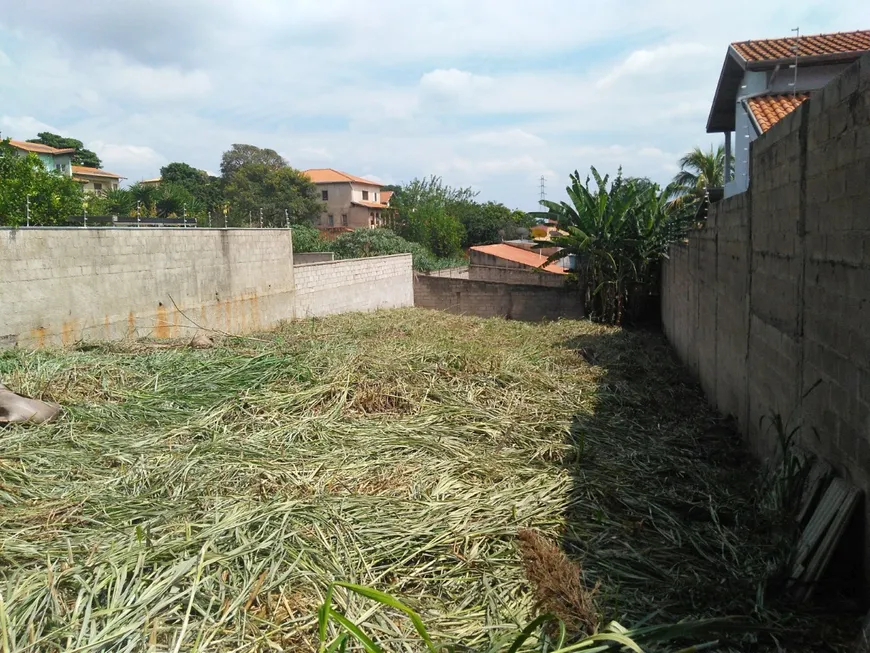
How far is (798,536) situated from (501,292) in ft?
47.7

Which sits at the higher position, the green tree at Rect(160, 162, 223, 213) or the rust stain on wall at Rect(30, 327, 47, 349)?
the green tree at Rect(160, 162, 223, 213)

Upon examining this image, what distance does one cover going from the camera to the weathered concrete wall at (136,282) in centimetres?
802

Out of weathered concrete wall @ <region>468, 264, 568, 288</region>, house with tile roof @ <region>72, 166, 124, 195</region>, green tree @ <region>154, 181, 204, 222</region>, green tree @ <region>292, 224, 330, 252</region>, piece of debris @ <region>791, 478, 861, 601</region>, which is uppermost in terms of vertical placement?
house with tile roof @ <region>72, 166, 124, 195</region>

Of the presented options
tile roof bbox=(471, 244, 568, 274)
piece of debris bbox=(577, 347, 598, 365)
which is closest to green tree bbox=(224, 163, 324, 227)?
tile roof bbox=(471, 244, 568, 274)

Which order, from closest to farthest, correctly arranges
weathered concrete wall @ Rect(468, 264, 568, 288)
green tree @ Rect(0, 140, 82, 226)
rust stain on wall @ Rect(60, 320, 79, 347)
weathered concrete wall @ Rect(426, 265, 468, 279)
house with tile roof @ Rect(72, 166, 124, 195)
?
rust stain on wall @ Rect(60, 320, 79, 347) < weathered concrete wall @ Rect(468, 264, 568, 288) < green tree @ Rect(0, 140, 82, 226) < weathered concrete wall @ Rect(426, 265, 468, 279) < house with tile roof @ Rect(72, 166, 124, 195)

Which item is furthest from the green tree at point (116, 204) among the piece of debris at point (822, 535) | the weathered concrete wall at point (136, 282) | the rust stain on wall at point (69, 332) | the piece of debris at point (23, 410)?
the piece of debris at point (822, 535)

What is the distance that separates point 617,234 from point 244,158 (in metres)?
41.9

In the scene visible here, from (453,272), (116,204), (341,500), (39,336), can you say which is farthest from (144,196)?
(341,500)

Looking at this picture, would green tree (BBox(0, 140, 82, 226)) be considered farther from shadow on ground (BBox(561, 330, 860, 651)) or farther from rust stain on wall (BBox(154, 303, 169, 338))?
shadow on ground (BBox(561, 330, 860, 651))

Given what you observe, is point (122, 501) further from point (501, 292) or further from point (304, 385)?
point (501, 292)

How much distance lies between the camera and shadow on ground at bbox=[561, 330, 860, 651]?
2.75 m

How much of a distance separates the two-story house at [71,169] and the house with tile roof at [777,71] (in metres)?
43.7

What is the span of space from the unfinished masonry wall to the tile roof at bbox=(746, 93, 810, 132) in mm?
6372

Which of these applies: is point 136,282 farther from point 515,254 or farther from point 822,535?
point 515,254
